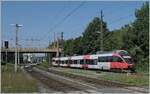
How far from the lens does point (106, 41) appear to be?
114 m

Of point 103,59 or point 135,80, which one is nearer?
point 135,80

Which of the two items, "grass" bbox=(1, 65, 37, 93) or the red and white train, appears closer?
"grass" bbox=(1, 65, 37, 93)

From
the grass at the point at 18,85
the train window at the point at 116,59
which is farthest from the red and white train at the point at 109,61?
the grass at the point at 18,85

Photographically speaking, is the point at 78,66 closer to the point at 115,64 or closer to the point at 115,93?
the point at 115,64

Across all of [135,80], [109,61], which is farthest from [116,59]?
[135,80]

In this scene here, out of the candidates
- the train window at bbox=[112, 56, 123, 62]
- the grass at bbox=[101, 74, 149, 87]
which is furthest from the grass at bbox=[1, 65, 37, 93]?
the train window at bbox=[112, 56, 123, 62]

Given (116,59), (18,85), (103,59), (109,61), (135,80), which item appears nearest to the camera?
(18,85)

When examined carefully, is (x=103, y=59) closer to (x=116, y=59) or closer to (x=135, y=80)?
(x=116, y=59)

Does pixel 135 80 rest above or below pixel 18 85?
above

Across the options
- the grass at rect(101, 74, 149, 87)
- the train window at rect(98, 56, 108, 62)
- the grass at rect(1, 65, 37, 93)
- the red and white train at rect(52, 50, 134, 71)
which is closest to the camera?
the grass at rect(1, 65, 37, 93)

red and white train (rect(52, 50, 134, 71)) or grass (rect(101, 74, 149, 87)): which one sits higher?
red and white train (rect(52, 50, 134, 71))

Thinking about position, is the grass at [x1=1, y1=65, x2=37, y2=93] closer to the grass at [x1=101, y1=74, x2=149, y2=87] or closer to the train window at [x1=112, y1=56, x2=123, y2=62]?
the grass at [x1=101, y1=74, x2=149, y2=87]

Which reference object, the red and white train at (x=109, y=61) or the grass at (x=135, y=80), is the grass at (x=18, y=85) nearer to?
the grass at (x=135, y=80)

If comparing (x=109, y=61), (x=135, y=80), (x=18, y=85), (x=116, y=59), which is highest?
(x=116, y=59)
